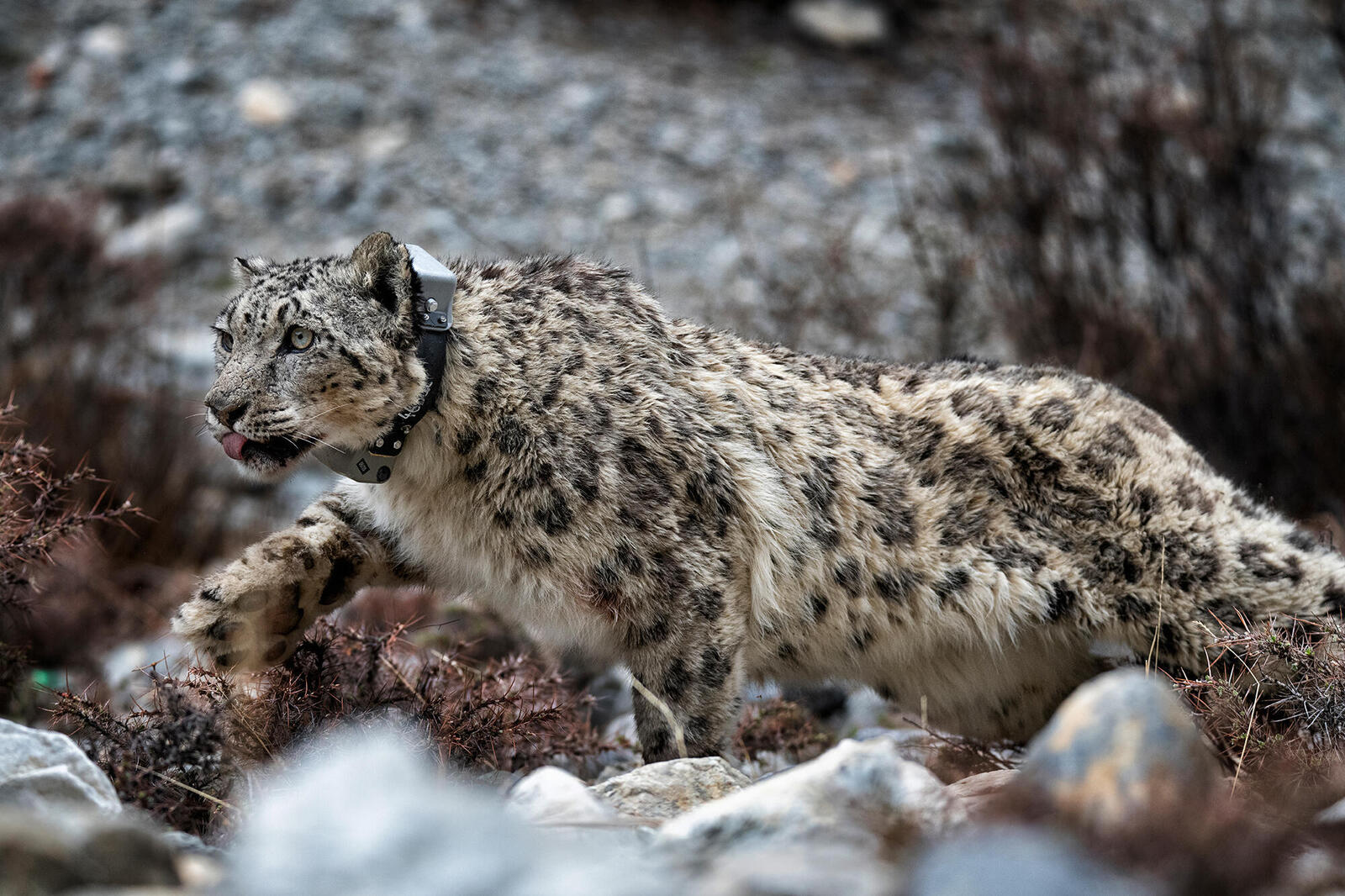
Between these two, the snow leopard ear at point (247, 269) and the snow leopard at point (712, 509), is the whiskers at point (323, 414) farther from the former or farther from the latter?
the snow leopard ear at point (247, 269)

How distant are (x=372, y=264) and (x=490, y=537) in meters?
1.01

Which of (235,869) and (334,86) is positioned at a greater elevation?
(235,869)

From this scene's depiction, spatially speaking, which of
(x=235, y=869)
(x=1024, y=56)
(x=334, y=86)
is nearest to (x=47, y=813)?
(x=235, y=869)

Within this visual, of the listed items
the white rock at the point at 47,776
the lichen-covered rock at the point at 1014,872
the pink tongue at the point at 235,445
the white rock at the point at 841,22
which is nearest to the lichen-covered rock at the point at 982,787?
the lichen-covered rock at the point at 1014,872

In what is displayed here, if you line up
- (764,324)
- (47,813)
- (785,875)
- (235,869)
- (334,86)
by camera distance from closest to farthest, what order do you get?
(785,875)
(235,869)
(47,813)
(764,324)
(334,86)

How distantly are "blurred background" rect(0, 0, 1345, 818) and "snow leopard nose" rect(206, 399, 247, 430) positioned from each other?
85cm

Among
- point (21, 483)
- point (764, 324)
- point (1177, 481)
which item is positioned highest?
point (1177, 481)

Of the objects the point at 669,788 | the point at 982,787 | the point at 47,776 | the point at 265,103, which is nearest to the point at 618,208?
the point at 265,103

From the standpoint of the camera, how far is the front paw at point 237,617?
4207 millimetres

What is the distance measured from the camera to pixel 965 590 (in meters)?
4.59

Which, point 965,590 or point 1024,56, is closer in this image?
point 965,590

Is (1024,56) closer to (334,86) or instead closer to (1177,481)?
(1177,481)

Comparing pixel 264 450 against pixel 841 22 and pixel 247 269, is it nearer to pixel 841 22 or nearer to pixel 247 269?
pixel 247 269

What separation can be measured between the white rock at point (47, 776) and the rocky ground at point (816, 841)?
43 cm
